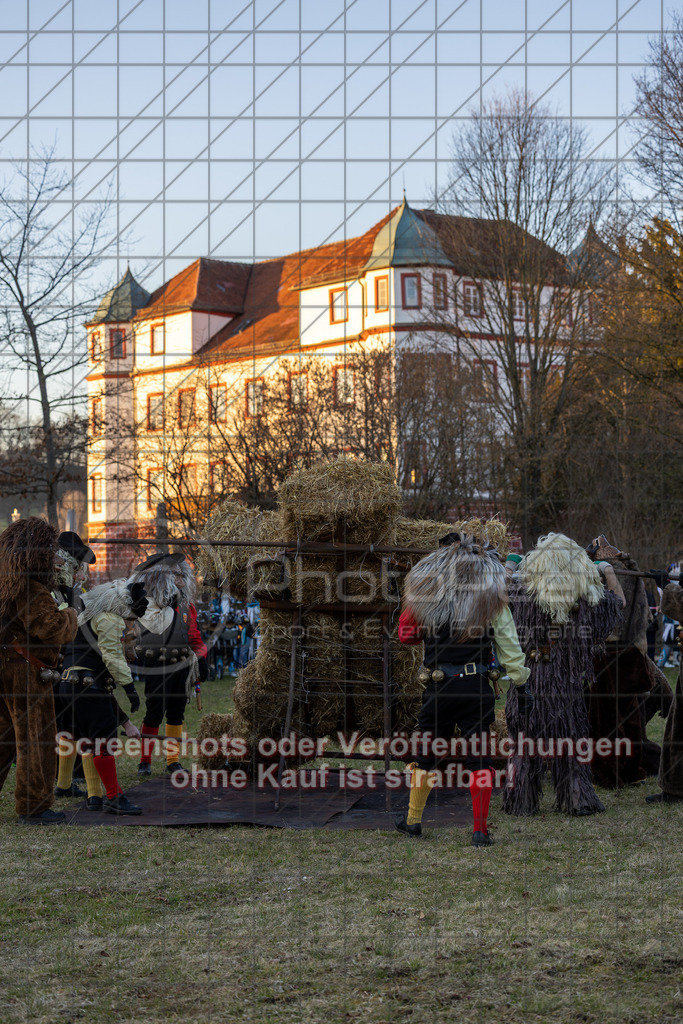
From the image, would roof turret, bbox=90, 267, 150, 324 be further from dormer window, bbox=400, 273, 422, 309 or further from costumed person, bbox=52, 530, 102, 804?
costumed person, bbox=52, 530, 102, 804

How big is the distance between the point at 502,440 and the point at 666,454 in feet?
13.3

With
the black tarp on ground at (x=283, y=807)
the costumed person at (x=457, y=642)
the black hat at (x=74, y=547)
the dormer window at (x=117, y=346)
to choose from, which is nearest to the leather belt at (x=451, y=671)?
the costumed person at (x=457, y=642)

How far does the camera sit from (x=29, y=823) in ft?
24.0

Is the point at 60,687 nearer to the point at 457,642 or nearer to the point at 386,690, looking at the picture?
the point at 386,690

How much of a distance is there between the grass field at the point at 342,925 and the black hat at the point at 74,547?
1.91 m

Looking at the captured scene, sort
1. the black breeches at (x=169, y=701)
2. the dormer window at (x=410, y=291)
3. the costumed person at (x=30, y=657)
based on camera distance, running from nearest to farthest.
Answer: the costumed person at (x=30, y=657), the black breeches at (x=169, y=701), the dormer window at (x=410, y=291)

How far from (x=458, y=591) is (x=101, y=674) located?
8.76 ft

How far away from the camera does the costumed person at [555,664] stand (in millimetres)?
7504

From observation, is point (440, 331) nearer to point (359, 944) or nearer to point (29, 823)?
point (29, 823)

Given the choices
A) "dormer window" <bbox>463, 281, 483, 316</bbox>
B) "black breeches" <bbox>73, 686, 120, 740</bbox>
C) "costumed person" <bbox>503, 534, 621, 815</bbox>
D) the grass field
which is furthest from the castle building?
the grass field

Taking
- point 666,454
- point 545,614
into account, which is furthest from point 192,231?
point 666,454

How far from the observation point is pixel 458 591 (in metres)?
6.78

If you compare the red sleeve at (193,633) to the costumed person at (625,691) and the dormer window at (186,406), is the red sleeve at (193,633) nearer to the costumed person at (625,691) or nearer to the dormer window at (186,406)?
the costumed person at (625,691)

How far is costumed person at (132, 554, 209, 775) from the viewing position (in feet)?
29.0
